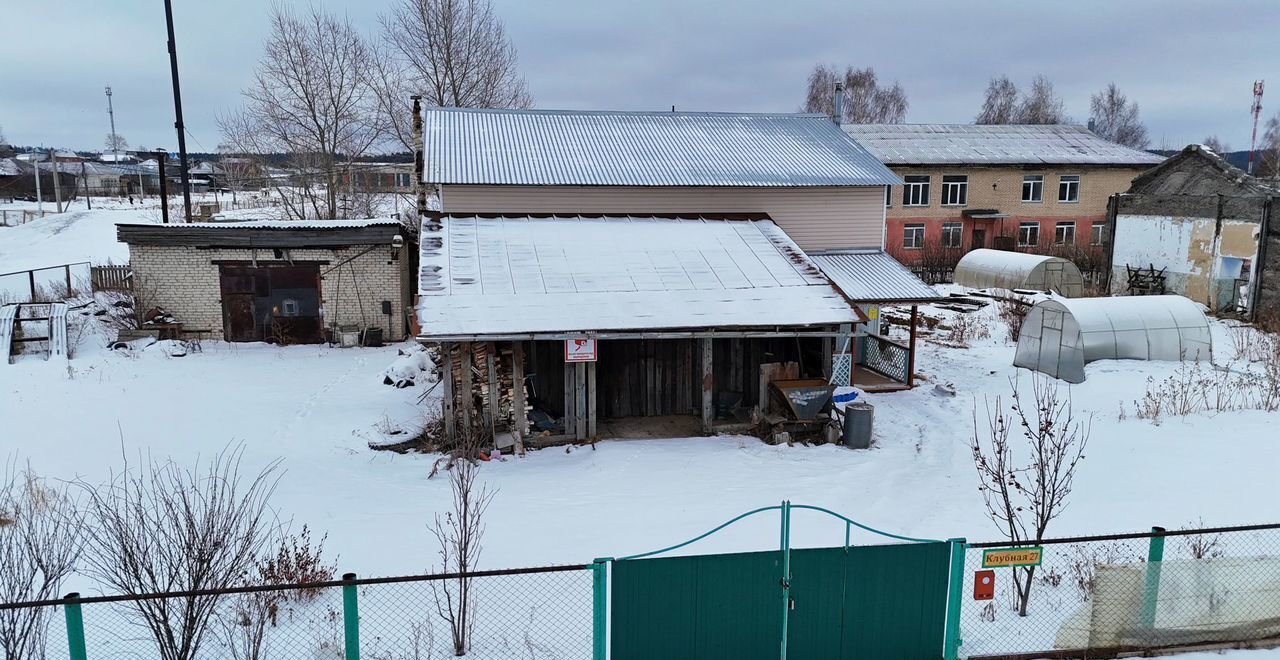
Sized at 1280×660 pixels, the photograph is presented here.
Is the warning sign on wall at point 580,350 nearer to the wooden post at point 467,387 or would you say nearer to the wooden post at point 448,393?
the wooden post at point 467,387

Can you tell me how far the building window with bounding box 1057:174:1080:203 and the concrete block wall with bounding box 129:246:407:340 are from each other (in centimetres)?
3321

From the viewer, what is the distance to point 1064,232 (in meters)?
40.8

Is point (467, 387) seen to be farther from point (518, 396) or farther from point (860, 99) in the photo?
point (860, 99)

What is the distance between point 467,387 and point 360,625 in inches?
258

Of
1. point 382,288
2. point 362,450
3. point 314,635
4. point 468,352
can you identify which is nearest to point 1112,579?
point 314,635

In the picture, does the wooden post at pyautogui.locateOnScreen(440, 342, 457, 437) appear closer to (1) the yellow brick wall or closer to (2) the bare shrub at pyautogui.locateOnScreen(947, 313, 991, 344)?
(2) the bare shrub at pyautogui.locateOnScreen(947, 313, 991, 344)

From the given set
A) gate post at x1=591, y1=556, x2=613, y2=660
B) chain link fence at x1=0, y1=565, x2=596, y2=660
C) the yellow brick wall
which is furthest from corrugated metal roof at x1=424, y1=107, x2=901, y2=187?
the yellow brick wall

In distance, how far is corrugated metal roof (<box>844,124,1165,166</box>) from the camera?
39.2 m

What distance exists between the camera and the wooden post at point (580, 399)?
14.6 m

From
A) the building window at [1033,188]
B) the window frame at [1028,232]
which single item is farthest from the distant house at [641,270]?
the window frame at [1028,232]

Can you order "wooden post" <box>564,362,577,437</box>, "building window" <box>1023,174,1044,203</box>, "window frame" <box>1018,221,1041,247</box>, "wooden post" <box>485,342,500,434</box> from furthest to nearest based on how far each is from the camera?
"window frame" <box>1018,221,1041,247</box> < "building window" <box>1023,174,1044,203</box> < "wooden post" <box>564,362,577,437</box> < "wooden post" <box>485,342,500,434</box>

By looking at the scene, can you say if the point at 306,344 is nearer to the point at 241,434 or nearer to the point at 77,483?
the point at 241,434

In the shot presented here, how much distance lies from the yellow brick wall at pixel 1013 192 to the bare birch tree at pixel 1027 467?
76.4ft

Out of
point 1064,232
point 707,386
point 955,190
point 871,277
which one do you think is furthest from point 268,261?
point 1064,232
